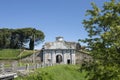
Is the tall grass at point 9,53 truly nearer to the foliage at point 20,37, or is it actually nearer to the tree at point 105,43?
the foliage at point 20,37

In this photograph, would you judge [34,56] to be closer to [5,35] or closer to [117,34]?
[5,35]

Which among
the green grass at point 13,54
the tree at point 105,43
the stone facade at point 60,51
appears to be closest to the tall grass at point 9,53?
the green grass at point 13,54

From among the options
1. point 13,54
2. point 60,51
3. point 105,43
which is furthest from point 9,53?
point 105,43

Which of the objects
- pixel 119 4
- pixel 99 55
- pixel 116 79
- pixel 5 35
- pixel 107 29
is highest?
pixel 5 35

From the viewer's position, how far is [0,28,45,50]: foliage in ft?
399

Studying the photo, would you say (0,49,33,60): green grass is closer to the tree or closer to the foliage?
the foliage

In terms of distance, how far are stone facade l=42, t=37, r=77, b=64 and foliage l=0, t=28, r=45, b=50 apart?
76.1 feet

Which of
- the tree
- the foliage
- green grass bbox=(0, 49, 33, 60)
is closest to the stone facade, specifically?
green grass bbox=(0, 49, 33, 60)

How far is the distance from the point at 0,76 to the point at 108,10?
7818 millimetres

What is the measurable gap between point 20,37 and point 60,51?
3042 centimetres

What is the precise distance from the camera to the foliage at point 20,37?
122 meters

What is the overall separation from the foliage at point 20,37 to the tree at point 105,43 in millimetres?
100916

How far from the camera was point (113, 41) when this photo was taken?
751 inches

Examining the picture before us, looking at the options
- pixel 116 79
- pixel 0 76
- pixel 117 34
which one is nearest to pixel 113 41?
pixel 117 34
